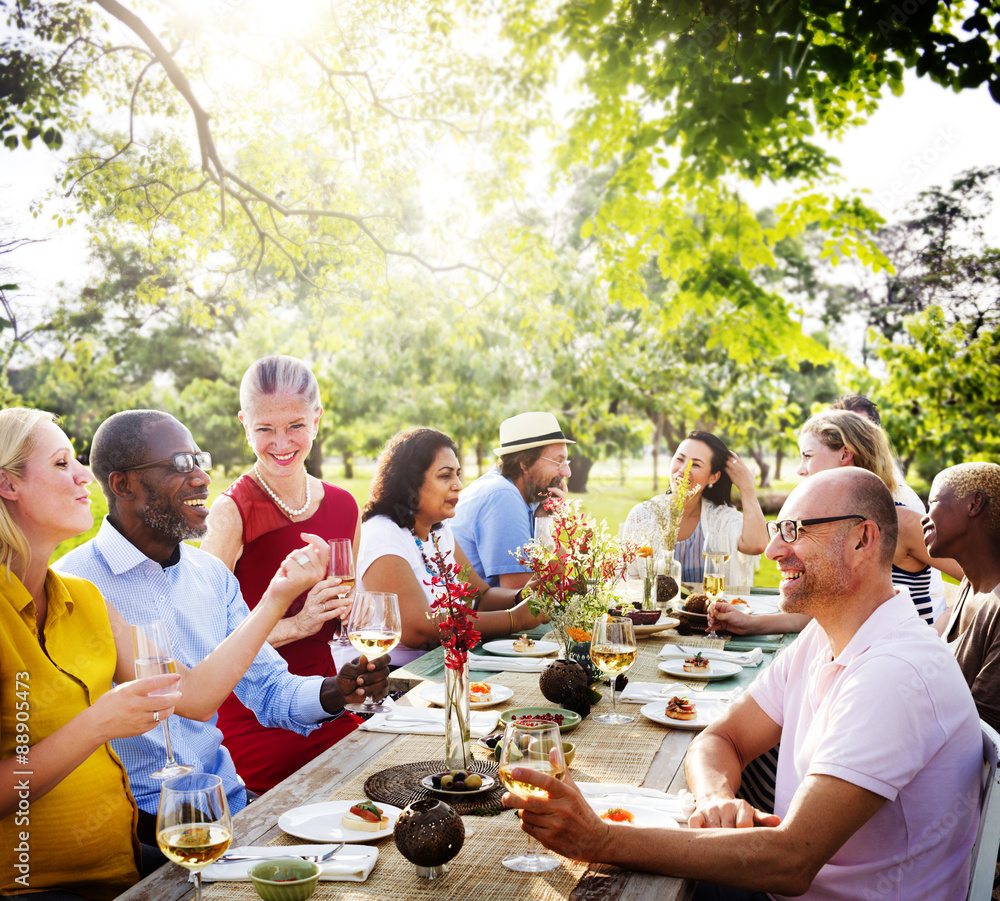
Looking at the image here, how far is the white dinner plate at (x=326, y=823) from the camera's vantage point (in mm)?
1669

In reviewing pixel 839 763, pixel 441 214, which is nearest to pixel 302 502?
pixel 839 763

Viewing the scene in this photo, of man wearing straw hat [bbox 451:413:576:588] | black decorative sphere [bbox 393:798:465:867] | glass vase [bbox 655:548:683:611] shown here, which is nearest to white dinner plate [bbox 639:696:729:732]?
black decorative sphere [bbox 393:798:465:867]

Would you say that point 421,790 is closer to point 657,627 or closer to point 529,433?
point 657,627

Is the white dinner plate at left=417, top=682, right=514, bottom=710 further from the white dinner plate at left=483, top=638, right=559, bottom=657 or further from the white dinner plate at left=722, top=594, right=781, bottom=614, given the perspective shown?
the white dinner plate at left=722, top=594, right=781, bottom=614

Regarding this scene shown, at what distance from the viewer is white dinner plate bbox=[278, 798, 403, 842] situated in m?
1.67

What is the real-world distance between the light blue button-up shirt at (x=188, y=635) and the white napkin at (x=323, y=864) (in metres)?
0.82

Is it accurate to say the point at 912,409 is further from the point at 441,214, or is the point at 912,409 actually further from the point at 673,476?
the point at 673,476

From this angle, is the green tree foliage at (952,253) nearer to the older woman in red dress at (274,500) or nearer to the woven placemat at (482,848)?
the older woman in red dress at (274,500)

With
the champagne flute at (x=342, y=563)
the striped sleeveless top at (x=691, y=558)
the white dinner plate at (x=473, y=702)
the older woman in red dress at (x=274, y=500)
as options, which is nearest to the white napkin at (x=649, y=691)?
the white dinner plate at (x=473, y=702)

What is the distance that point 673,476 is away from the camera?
16.8ft

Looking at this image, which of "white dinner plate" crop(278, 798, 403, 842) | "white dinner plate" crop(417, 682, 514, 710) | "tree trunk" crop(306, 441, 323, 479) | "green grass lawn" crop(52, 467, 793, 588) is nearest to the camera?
"white dinner plate" crop(278, 798, 403, 842)

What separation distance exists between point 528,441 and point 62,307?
662cm

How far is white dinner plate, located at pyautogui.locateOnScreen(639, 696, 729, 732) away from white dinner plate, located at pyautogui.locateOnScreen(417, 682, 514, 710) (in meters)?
0.43

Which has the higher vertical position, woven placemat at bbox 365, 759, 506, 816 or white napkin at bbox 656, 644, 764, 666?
woven placemat at bbox 365, 759, 506, 816
